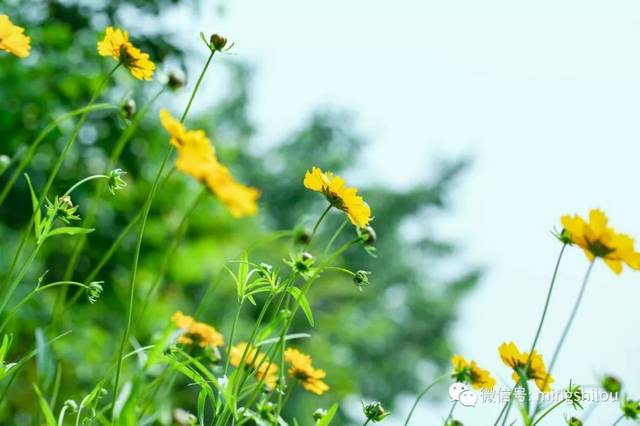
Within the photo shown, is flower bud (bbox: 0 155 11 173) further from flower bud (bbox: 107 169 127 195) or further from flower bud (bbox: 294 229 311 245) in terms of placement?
flower bud (bbox: 294 229 311 245)

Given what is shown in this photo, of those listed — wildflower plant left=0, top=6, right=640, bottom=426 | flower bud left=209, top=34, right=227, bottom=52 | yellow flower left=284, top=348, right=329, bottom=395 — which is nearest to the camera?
wildflower plant left=0, top=6, right=640, bottom=426

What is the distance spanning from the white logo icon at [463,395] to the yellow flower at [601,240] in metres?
0.18

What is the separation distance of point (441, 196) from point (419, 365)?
2.12m

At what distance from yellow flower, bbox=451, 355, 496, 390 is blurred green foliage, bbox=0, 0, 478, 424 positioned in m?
0.20

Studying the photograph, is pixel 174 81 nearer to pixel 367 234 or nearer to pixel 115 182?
pixel 115 182

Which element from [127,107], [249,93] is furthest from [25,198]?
[249,93]

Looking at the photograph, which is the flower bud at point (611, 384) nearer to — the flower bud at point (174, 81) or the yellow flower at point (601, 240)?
the yellow flower at point (601, 240)

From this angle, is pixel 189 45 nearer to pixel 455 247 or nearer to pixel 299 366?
pixel 299 366

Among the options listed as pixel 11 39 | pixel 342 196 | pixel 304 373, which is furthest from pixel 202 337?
pixel 11 39

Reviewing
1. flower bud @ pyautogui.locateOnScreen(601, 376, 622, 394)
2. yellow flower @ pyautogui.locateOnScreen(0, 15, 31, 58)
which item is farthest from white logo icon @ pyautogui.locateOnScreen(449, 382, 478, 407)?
yellow flower @ pyautogui.locateOnScreen(0, 15, 31, 58)

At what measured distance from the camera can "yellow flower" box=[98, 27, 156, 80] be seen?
0.60m

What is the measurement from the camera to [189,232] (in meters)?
4.16

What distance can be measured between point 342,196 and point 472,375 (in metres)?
0.25

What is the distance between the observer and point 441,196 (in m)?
8.72
